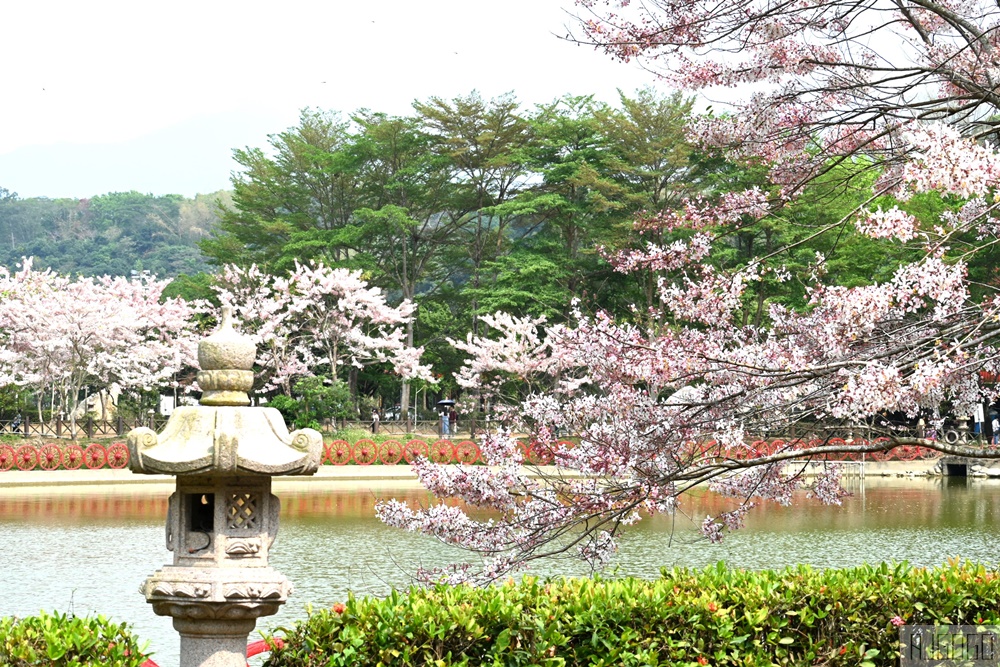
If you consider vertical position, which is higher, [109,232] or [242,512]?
[109,232]

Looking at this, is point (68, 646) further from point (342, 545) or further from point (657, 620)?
point (342, 545)

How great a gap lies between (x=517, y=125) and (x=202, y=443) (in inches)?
1670

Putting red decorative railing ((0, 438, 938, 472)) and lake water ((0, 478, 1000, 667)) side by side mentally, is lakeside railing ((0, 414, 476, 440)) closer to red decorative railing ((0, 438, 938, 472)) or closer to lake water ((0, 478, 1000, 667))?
red decorative railing ((0, 438, 938, 472))

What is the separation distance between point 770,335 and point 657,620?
3.41m

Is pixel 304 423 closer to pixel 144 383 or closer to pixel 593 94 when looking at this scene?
pixel 144 383

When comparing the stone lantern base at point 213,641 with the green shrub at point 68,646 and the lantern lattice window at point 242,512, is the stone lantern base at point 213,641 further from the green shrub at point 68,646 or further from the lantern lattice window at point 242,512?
the lantern lattice window at point 242,512

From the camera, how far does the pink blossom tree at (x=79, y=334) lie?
37.8 m

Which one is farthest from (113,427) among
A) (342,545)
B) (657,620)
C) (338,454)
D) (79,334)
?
(657,620)

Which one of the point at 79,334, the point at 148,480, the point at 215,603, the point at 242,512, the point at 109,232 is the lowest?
the point at 148,480

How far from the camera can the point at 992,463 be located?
117 feet

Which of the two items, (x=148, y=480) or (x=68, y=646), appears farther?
(x=148, y=480)

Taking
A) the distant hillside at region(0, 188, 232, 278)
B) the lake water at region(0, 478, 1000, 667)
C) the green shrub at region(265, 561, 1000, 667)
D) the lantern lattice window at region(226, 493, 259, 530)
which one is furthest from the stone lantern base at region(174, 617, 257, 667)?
the distant hillside at region(0, 188, 232, 278)

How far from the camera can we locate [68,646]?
18.7 ft

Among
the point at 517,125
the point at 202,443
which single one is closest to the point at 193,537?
the point at 202,443
